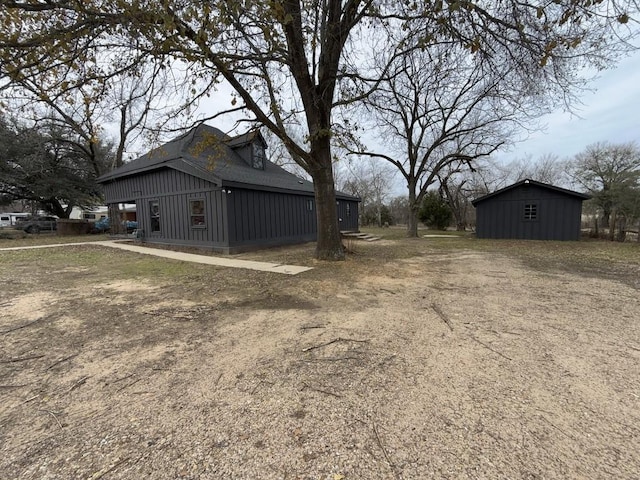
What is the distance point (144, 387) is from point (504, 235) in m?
18.0

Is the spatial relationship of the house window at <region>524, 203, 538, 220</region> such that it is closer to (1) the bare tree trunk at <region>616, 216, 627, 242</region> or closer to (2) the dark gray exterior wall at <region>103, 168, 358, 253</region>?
(1) the bare tree trunk at <region>616, 216, 627, 242</region>

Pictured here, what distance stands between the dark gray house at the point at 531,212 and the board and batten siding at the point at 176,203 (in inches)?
557

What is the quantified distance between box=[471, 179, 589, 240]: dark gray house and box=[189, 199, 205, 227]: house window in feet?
47.6

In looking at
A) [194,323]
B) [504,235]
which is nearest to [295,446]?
[194,323]

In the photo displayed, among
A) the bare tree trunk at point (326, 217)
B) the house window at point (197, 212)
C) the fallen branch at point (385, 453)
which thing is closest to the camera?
the fallen branch at point (385, 453)

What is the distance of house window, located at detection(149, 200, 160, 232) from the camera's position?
42.3ft

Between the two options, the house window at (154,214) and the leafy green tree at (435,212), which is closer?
the house window at (154,214)

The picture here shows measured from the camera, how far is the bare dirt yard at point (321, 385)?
1.64 m

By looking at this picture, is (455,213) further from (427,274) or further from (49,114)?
(49,114)

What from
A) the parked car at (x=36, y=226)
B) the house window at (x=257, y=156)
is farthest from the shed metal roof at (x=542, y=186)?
the parked car at (x=36, y=226)

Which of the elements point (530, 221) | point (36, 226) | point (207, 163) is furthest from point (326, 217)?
point (36, 226)

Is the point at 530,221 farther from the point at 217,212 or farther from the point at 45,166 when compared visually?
the point at 45,166

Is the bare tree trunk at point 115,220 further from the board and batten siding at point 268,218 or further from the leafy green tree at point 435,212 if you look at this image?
the leafy green tree at point 435,212

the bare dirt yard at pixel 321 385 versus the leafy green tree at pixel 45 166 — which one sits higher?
the leafy green tree at pixel 45 166
